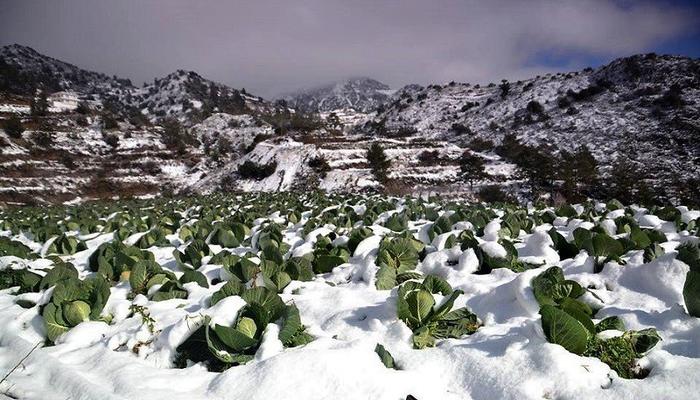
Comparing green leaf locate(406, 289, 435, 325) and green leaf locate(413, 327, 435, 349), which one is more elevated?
green leaf locate(406, 289, 435, 325)

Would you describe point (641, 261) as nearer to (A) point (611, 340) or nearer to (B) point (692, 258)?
(B) point (692, 258)

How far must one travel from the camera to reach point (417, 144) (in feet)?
144

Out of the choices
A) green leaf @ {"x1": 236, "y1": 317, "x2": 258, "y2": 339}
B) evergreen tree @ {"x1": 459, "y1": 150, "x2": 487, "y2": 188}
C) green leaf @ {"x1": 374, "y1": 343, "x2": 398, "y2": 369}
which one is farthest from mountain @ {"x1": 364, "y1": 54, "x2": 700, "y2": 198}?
green leaf @ {"x1": 236, "y1": 317, "x2": 258, "y2": 339}

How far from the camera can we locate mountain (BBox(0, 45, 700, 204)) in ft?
111

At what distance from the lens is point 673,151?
33281 millimetres

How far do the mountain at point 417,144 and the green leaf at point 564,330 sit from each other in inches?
1135

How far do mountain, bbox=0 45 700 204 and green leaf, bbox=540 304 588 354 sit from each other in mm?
28825

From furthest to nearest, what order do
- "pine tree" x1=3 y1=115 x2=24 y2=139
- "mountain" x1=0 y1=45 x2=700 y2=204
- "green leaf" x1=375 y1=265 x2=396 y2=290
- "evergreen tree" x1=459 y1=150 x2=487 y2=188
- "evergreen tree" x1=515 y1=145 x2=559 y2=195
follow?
1. "pine tree" x1=3 y1=115 x2=24 y2=139
2. "mountain" x1=0 y1=45 x2=700 y2=204
3. "evergreen tree" x1=459 y1=150 x2=487 y2=188
4. "evergreen tree" x1=515 y1=145 x2=559 y2=195
5. "green leaf" x1=375 y1=265 x2=396 y2=290

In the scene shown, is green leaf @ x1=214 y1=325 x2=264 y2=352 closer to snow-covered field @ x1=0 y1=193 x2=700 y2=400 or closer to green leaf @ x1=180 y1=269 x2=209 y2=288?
snow-covered field @ x1=0 y1=193 x2=700 y2=400

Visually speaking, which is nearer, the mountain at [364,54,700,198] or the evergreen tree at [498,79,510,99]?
the mountain at [364,54,700,198]

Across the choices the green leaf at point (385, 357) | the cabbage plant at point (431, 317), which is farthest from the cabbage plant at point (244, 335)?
the cabbage plant at point (431, 317)

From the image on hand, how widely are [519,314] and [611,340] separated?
660mm

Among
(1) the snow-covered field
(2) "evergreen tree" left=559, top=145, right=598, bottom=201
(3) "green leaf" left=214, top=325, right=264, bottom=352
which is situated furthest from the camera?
(2) "evergreen tree" left=559, top=145, right=598, bottom=201

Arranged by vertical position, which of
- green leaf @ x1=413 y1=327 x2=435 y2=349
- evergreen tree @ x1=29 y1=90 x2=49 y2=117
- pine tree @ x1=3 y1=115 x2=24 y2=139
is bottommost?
green leaf @ x1=413 y1=327 x2=435 y2=349
